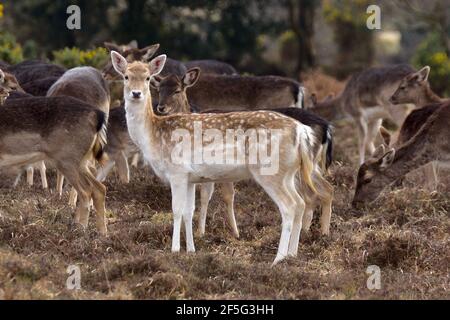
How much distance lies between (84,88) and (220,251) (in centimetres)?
464

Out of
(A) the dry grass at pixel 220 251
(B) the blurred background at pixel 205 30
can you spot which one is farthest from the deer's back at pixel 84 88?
(B) the blurred background at pixel 205 30

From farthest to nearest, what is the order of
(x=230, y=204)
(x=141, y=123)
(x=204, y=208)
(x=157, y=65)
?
1. (x=230, y=204)
2. (x=204, y=208)
3. (x=157, y=65)
4. (x=141, y=123)

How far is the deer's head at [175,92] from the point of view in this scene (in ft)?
47.0

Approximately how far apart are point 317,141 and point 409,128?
3287 mm

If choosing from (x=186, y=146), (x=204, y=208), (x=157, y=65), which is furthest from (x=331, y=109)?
(x=186, y=146)

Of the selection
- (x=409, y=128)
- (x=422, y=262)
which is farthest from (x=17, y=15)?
(x=422, y=262)

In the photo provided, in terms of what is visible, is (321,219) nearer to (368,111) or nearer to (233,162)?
(233,162)

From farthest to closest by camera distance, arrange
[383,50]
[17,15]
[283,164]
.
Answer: [383,50] → [17,15] → [283,164]

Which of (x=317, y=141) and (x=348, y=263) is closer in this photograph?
(x=348, y=263)

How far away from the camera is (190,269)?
32.9 ft

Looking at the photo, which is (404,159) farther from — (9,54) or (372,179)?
(9,54)

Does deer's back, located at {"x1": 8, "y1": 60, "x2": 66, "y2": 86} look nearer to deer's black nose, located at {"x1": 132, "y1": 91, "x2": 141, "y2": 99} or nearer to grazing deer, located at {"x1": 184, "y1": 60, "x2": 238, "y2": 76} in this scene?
grazing deer, located at {"x1": 184, "y1": 60, "x2": 238, "y2": 76}

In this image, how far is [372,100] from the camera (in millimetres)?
18781

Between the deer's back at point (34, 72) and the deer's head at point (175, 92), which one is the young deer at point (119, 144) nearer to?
the deer's head at point (175, 92)
